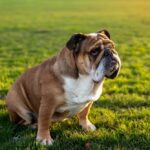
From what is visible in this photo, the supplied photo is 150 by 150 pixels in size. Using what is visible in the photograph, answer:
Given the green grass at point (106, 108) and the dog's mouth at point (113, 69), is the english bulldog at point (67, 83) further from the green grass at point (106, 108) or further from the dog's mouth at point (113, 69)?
the green grass at point (106, 108)

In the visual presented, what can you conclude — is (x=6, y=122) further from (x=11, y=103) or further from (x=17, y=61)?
(x=17, y=61)

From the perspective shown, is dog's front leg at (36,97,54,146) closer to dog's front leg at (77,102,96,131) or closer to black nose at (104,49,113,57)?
dog's front leg at (77,102,96,131)

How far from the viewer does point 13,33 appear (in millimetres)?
21359

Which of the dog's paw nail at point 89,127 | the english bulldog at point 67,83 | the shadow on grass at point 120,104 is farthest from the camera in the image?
the shadow on grass at point 120,104

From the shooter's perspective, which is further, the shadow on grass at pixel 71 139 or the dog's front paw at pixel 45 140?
A: the dog's front paw at pixel 45 140

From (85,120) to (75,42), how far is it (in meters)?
1.56

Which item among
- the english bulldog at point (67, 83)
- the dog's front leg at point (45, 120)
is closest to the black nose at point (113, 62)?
the english bulldog at point (67, 83)

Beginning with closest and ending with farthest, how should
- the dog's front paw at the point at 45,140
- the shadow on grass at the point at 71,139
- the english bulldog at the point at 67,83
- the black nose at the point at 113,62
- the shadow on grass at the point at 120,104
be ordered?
the black nose at the point at 113,62
the english bulldog at the point at 67,83
the shadow on grass at the point at 71,139
the dog's front paw at the point at 45,140
the shadow on grass at the point at 120,104

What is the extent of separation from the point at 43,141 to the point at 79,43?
1463mm

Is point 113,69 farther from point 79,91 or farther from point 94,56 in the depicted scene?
point 79,91

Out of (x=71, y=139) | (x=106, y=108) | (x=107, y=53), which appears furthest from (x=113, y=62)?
(x=106, y=108)

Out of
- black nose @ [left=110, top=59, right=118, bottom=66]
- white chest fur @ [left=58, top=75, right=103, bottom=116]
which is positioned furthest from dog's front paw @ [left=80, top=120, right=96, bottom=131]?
black nose @ [left=110, top=59, right=118, bottom=66]

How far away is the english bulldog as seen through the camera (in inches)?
220

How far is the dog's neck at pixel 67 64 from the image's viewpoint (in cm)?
576
